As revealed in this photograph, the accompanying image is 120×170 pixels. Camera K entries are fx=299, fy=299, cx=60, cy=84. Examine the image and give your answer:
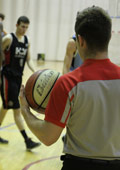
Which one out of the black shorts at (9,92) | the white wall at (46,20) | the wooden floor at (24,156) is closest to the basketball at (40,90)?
the wooden floor at (24,156)

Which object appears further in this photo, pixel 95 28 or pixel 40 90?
pixel 40 90

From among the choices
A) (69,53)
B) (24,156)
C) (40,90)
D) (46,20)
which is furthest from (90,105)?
(46,20)

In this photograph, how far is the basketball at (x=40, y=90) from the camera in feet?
6.68

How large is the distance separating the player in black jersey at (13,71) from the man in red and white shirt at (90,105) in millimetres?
2743

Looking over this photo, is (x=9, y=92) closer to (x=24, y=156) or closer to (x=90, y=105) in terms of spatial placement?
(x=24, y=156)

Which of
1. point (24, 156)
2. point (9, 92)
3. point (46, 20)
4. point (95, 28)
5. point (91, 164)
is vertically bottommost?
point (24, 156)

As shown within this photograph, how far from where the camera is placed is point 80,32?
148cm

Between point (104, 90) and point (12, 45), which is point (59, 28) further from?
point (104, 90)

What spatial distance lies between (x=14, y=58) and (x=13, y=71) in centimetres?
19

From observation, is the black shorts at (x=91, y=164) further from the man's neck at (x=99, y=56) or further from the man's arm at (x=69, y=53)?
the man's arm at (x=69, y=53)

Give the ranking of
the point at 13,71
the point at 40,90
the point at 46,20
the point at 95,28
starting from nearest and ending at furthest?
1. the point at 95,28
2. the point at 40,90
3. the point at 13,71
4. the point at 46,20

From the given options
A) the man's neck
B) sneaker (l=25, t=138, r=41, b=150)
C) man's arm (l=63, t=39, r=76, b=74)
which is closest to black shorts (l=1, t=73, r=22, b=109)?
sneaker (l=25, t=138, r=41, b=150)

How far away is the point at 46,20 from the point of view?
14586mm

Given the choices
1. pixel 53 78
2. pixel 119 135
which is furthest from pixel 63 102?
pixel 53 78
